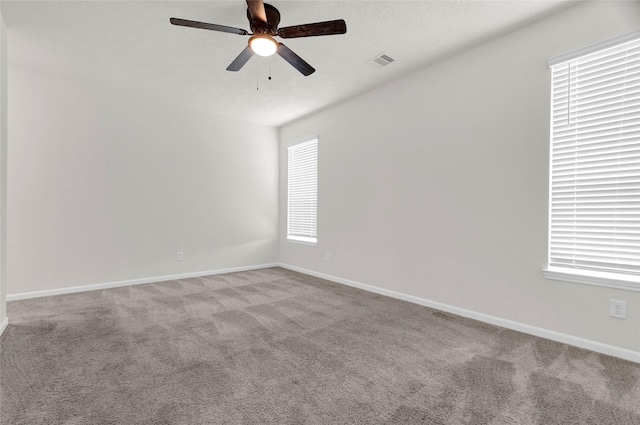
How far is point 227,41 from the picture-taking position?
298 centimetres

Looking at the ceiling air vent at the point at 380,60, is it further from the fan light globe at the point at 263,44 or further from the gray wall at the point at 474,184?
the fan light globe at the point at 263,44

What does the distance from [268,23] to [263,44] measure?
0.16 meters

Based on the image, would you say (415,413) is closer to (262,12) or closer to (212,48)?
(262,12)

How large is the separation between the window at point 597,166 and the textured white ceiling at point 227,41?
0.64m

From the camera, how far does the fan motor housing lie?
228 cm

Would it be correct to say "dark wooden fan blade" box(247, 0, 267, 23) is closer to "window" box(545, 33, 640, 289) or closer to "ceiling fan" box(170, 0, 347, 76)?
"ceiling fan" box(170, 0, 347, 76)

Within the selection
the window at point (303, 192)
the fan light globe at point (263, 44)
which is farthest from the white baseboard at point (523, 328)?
the fan light globe at point (263, 44)

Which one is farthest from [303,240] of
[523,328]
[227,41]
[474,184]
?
[523,328]

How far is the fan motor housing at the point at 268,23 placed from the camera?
2.28m

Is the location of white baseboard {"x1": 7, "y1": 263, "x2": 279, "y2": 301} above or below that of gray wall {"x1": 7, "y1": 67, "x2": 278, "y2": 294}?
below

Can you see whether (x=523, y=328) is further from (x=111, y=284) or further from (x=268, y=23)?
(x=111, y=284)

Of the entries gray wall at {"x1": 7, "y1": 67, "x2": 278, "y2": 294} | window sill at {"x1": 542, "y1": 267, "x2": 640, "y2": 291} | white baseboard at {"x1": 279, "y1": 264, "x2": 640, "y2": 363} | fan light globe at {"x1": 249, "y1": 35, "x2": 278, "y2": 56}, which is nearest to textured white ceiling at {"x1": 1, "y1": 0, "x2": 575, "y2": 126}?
fan light globe at {"x1": 249, "y1": 35, "x2": 278, "y2": 56}

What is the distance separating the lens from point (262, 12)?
211 cm

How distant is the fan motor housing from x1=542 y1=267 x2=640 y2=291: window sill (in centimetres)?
303
